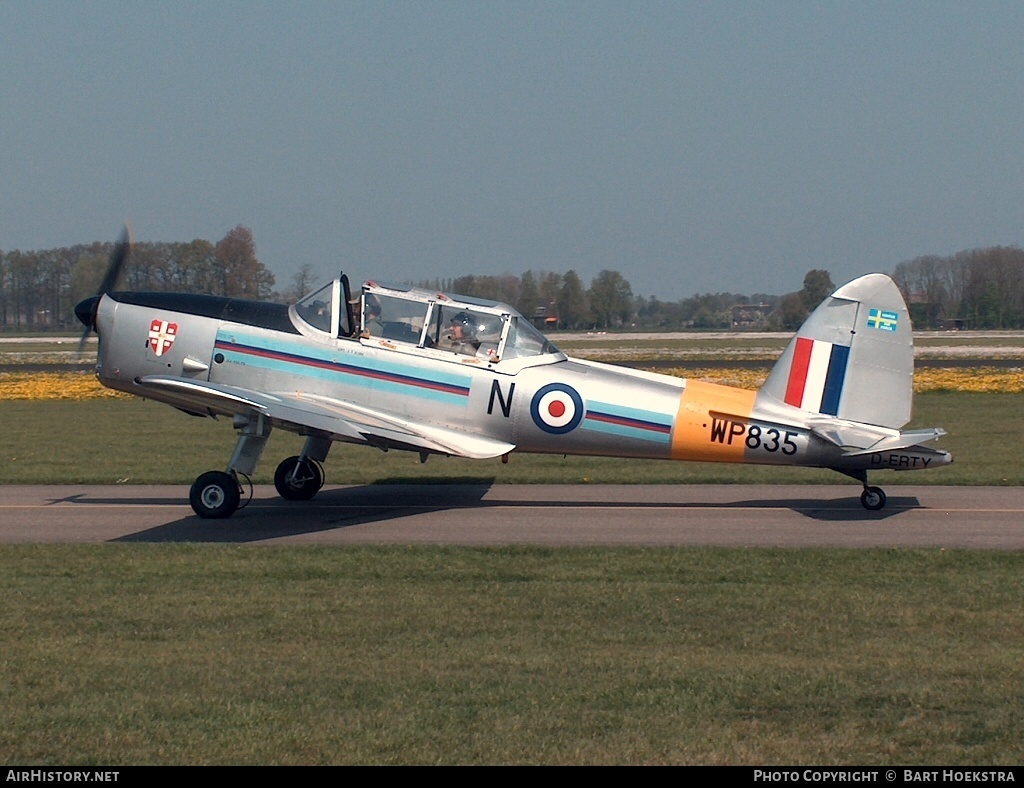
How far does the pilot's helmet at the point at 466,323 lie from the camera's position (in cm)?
1252

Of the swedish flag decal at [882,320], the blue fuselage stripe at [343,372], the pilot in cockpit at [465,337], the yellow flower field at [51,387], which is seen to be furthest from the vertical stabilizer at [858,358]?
the yellow flower field at [51,387]

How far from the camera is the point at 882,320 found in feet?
39.3

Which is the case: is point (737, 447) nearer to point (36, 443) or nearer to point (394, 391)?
point (394, 391)

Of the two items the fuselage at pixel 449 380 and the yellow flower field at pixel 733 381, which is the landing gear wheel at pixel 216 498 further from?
the yellow flower field at pixel 733 381

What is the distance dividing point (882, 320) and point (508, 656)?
6.95 m

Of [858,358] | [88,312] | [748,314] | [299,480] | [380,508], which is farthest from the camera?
[748,314]

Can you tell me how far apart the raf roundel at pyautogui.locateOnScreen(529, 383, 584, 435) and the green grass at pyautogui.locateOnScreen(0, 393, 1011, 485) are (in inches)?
116

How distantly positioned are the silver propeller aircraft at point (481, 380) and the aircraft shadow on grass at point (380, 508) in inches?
16.9

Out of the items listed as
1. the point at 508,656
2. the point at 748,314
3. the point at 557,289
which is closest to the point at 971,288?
the point at 748,314

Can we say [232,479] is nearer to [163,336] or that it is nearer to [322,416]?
[322,416]

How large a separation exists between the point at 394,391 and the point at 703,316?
369 ft

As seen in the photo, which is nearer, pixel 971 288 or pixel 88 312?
pixel 88 312

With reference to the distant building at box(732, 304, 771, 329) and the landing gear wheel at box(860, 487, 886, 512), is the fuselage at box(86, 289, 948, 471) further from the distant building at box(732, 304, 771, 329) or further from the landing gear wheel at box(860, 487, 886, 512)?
the distant building at box(732, 304, 771, 329)
